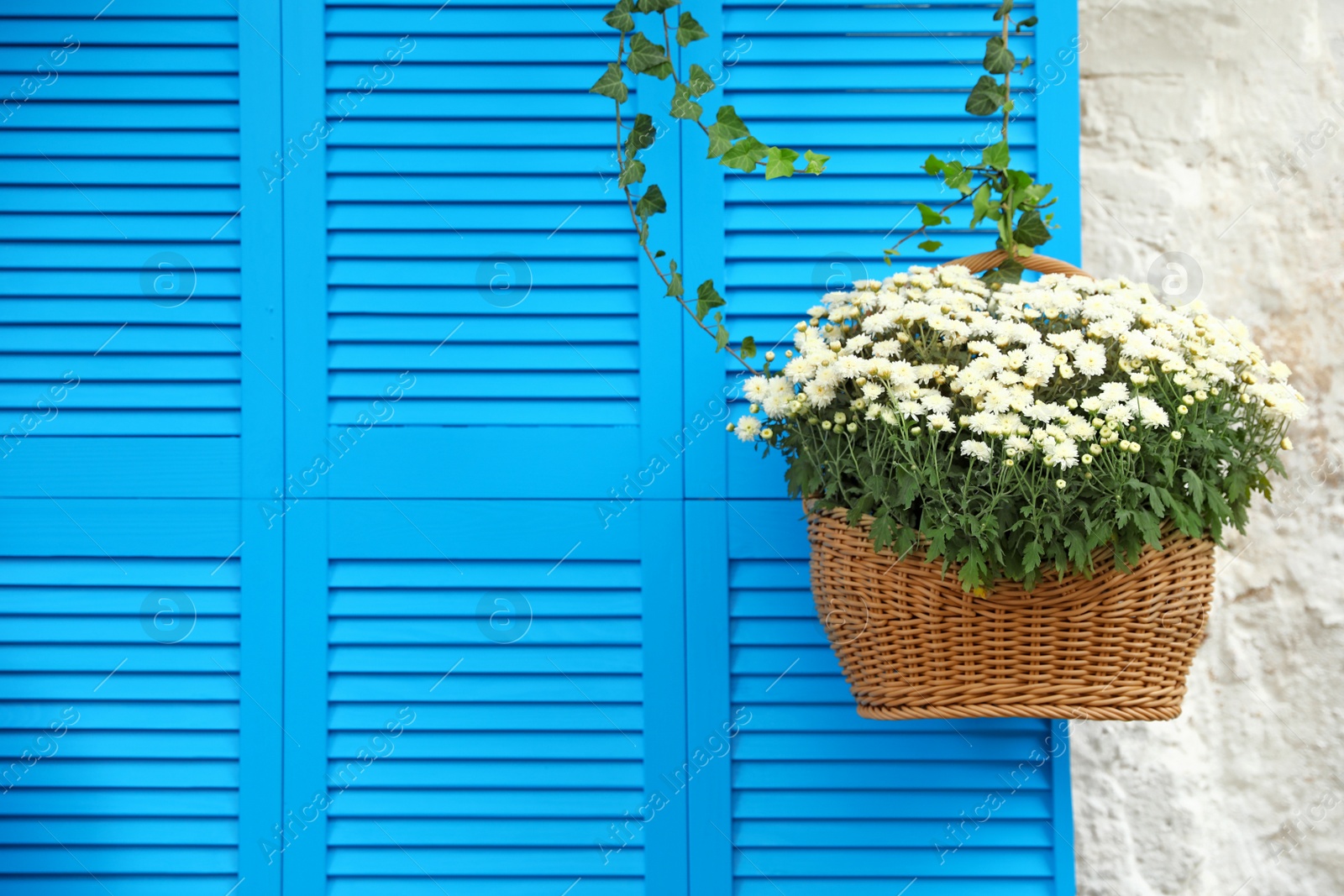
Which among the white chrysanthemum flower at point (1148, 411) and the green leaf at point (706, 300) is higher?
the green leaf at point (706, 300)

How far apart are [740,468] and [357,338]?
2.27ft

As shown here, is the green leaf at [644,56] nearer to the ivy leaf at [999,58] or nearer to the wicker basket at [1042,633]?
the ivy leaf at [999,58]

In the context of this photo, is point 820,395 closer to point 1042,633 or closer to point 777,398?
point 777,398

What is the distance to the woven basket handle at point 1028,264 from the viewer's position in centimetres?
130

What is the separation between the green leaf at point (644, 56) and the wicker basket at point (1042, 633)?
639 millimetres

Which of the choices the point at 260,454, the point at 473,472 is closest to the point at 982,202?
the point at 473,472

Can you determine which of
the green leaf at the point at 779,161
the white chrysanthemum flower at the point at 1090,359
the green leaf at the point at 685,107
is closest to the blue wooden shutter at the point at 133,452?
the green leaf at the point at 685,107

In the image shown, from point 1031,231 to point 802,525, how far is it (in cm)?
58

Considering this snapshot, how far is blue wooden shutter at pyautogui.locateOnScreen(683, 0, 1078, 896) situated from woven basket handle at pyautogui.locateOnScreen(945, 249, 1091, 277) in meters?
0.20

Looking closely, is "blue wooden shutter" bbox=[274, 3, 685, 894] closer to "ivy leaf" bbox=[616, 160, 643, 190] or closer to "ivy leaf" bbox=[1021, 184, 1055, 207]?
"ivy leaf" bbox=[616, 160, 643, 190]

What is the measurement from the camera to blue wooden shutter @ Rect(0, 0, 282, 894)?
1.51 m

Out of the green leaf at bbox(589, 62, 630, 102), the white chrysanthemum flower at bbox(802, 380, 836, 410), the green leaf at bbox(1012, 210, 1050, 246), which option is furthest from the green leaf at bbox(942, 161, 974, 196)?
the green leaf at bbox(589, 62, 630, 102)

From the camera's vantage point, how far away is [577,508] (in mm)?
1529

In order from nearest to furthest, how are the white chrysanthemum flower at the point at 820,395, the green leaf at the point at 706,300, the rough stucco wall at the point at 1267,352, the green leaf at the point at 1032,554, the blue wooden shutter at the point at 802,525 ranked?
the green leaf at the point at 1032,554
the white chrysanthemum flower at the point at 820,395
the green leaf at the point at 706,300
the blue wooden shutter at the point at 802,525
the rough stucco wall at the point at 1267,352
